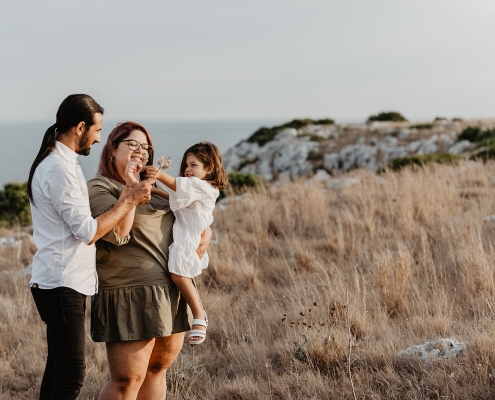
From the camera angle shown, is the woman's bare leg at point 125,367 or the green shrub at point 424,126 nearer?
the woman's bare leg at point 125,367

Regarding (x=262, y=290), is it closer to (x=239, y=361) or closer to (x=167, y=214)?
(x=239, y=361)

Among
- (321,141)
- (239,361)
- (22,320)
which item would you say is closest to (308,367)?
(239,361)

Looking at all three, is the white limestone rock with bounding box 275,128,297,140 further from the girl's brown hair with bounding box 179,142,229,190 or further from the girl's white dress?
the girl's white dress

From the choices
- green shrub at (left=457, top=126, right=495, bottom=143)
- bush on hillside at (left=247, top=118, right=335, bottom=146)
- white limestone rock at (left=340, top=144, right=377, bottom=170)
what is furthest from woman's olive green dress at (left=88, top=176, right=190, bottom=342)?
bush on hillside at (left=247, top=118, right=335, bottom=146)

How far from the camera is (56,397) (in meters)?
2.62

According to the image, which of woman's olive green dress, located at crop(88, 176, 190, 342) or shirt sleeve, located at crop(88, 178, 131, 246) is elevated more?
shirt sleeve, located at crop(88, 178, 131, 246)

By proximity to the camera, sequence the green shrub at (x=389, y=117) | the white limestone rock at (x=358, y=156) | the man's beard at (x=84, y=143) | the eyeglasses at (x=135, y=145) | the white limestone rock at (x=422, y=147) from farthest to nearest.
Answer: the green shrub at (x=389, y=117)
the white limestone rock at (x=358, y=156)
the white limestone rock at (x=422, y=147)
the eyeglasses at (x=135, y=145)
the man's beard at (x=84, y=143)

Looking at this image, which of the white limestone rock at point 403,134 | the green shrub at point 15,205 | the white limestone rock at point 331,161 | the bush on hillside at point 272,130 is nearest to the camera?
the green shrub at point 15,205

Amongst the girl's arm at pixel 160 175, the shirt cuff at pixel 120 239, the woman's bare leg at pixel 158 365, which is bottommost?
the woman's bare leg at pixel 158 365

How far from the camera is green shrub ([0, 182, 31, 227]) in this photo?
569 inches

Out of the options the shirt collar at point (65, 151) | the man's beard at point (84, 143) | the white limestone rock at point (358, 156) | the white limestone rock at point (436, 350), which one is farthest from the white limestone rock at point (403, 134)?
the shirt collar at point (65, 151)

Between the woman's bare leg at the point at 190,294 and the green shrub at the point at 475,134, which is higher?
the green shrub at the point at 475,134

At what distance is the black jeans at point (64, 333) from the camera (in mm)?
2553

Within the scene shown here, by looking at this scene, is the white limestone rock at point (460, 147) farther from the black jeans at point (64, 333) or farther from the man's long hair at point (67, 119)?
the black jeans at point (64, 333)
